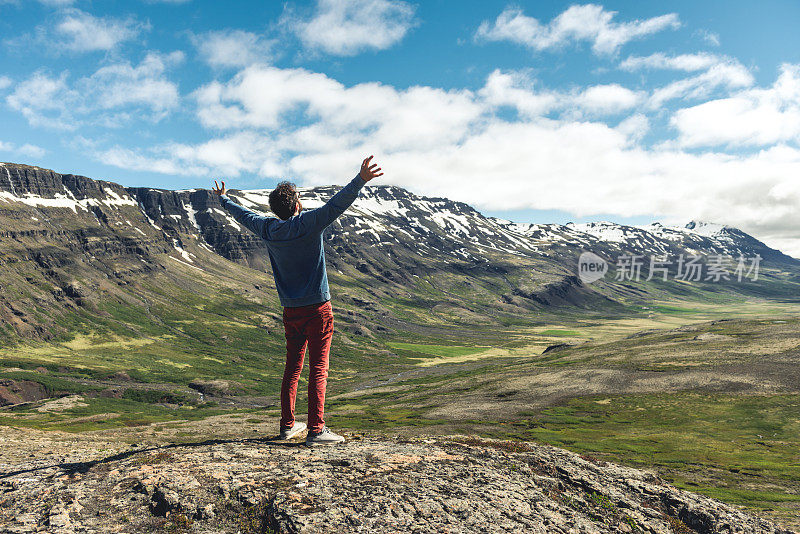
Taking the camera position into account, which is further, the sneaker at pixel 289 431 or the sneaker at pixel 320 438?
the sneaker at pixel 289 431

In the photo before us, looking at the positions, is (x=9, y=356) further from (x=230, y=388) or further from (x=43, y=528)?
(x=43, y=528)

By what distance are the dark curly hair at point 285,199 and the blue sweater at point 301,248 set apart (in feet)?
0.74

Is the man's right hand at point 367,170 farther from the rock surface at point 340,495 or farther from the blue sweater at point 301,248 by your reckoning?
the rock surface at point 340,495

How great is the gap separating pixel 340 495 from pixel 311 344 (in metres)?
4.04

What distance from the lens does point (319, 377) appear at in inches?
483

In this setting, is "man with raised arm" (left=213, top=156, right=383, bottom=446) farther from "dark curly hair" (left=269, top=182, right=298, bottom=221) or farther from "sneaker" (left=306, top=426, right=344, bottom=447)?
"sneaker" (left=306, top=426, right=344, bottom=447)

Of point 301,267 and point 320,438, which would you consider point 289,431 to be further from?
point 301,267

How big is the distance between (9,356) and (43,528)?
255776mm

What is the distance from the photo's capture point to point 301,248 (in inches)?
429

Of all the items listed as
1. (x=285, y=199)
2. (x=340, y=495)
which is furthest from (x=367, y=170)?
(x=340, y=495)

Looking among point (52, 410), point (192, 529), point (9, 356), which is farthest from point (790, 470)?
point (9, 356)

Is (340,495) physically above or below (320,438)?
above

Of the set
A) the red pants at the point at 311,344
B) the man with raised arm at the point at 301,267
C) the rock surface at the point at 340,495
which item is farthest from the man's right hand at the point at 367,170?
the rock surface at the point at 340,495

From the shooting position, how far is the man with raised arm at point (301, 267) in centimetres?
1043
